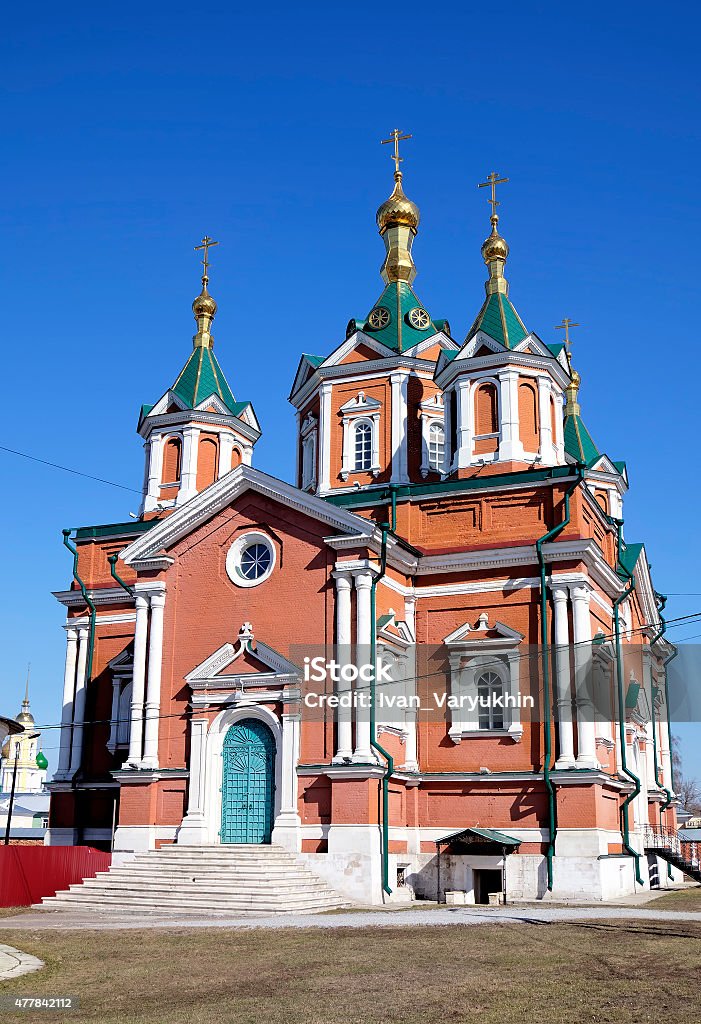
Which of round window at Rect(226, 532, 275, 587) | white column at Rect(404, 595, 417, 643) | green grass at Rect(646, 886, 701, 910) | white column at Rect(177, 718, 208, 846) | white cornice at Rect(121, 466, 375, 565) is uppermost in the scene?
white cornice at Rect(121, 466, 375, 565)

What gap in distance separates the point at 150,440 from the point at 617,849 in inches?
605

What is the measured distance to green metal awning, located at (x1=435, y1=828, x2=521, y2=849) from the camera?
2041 centimetres

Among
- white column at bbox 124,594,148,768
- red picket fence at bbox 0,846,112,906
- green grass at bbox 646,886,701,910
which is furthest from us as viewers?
white column at bbox 124,594,148,768

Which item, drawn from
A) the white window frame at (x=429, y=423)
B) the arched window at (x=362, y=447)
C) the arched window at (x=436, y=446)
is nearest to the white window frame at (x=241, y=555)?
the arched window at (x=362, y=447)

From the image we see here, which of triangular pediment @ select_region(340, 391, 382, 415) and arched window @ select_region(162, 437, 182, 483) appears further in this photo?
arched window @ select_region(162, 437, 182, 483)

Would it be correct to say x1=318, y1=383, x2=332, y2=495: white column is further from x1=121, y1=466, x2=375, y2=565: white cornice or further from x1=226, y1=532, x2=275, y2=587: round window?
x1=226, y1=532, x2=275, y2=587: round window

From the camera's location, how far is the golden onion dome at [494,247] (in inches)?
1079

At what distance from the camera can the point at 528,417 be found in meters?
24.5

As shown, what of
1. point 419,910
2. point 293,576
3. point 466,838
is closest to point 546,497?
point 293,576

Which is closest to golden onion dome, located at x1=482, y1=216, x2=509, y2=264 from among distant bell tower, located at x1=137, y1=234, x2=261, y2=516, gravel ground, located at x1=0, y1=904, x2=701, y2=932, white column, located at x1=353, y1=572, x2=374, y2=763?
distant bell tower, located at x1=137, y1=234, x2=261, y2=516

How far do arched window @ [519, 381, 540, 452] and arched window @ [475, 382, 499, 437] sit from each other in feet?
1.90

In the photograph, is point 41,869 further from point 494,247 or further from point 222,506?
point 494,247

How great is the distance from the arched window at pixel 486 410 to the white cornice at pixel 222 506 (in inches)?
170

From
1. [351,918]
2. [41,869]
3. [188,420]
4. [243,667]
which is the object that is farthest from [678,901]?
[188,420]
